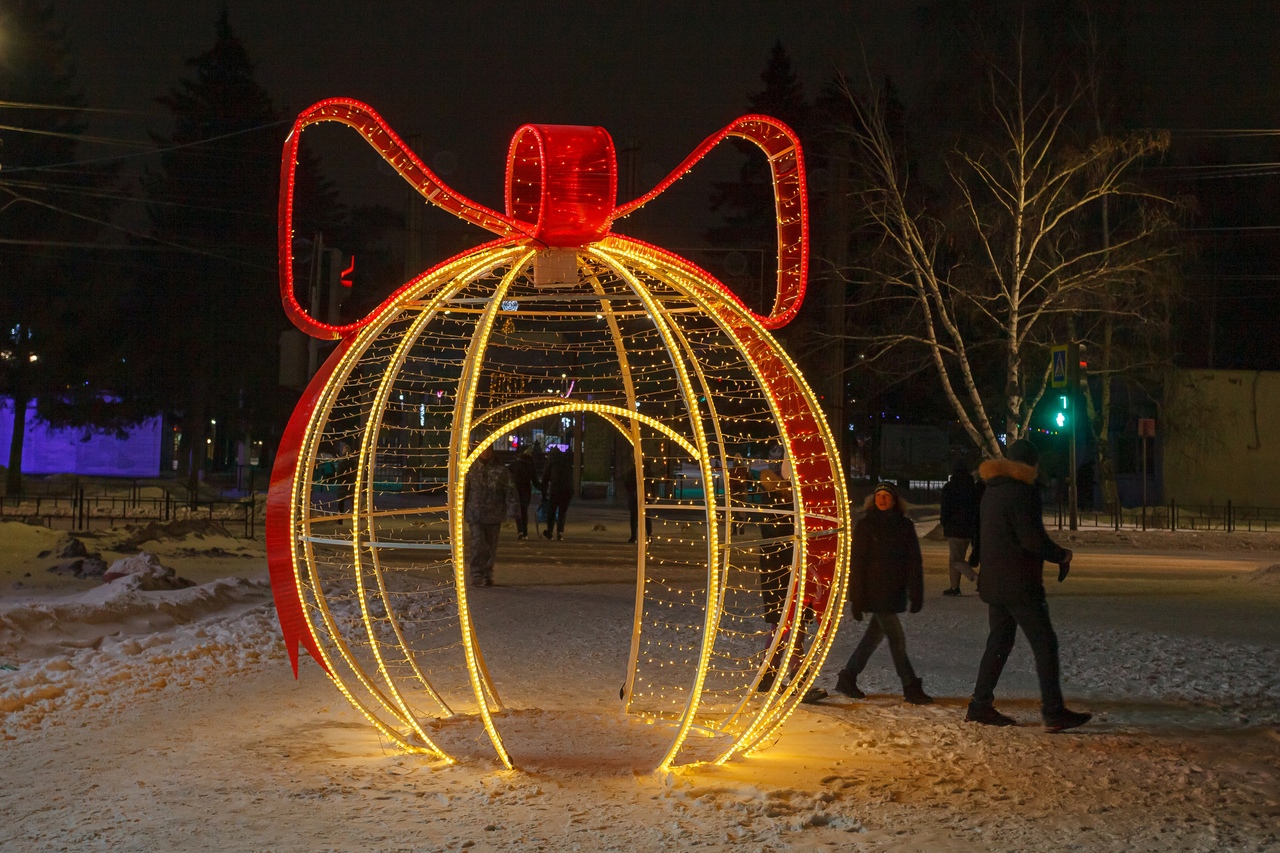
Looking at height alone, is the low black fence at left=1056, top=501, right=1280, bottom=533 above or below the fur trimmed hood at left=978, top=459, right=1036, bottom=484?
below

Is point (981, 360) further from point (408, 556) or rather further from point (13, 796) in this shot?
point (13, 796)

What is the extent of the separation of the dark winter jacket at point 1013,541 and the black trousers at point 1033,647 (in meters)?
0.08

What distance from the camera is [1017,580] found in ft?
22.8

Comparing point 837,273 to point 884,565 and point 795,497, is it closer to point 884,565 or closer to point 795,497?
point 884,565

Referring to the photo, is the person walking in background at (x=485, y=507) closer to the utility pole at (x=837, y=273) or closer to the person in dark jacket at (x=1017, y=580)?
the person in dark jacket at (x=1017, y=580)

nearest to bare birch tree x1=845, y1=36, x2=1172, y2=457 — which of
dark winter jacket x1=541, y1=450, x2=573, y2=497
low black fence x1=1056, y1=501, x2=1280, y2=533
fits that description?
low black fence x1=1056, y1=501, x2=1280, y2=533

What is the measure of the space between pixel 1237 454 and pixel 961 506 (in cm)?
2890

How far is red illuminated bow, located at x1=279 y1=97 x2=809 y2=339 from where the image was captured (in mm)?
5691

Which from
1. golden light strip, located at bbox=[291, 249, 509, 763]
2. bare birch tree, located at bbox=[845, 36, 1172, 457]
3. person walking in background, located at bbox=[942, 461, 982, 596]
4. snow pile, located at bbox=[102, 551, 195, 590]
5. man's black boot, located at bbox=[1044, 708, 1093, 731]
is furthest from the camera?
bare birch tree, located at bbox=[845, 36, 1172, 457]

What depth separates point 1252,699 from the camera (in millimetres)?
7875

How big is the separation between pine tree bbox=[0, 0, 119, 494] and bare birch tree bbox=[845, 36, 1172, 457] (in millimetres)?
25294

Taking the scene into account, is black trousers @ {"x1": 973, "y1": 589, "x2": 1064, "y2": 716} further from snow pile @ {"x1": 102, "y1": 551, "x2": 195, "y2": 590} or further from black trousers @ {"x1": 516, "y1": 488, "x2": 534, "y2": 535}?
black trousers @ {"x1": 516, "y1": 488, "x2": 534, "y2": 535}

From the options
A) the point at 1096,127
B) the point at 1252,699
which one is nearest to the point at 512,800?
the point at 1252,699

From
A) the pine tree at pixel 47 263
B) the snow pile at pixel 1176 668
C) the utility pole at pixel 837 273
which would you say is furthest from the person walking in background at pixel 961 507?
the pine tree at pixel 47 263
